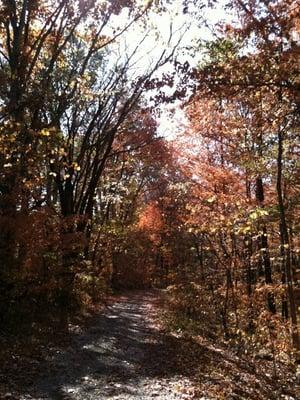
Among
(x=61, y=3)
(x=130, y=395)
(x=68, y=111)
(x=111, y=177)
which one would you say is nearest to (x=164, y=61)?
(x=68, y=111)

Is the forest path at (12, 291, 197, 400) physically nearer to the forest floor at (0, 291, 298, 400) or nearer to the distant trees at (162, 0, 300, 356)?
the forest floor at (0, 291, 298, 400)

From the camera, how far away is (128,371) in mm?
A: 9258

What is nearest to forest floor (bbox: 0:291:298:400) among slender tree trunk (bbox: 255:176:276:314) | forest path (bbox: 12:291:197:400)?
forest path (bbox: 12:291:197:400)

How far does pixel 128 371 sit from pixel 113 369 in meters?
0.32

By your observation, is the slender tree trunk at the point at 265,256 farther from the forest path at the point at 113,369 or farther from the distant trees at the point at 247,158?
the forest path at the point at 113,369

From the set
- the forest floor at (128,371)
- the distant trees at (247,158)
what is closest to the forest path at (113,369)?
the forest floor at (128,371)

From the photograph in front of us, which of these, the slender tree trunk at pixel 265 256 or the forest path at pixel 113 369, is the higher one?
the slender tree trunk at pixel 265 256

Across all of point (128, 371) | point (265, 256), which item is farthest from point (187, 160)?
point (128, 371)

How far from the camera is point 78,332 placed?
42.5 feet

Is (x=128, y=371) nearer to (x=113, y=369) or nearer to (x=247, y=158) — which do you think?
(x=113, y=369)

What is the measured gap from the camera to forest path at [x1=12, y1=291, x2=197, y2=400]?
24.7ft

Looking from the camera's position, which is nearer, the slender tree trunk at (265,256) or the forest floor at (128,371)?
the forest floor at (128,371)

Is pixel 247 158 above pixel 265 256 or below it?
above

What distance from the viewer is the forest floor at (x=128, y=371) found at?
299 inches
